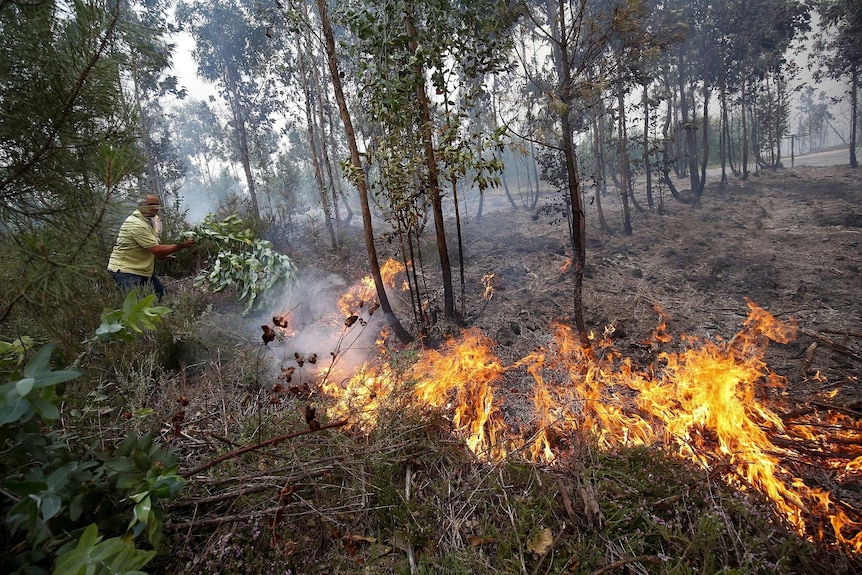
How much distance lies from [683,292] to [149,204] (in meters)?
7.92

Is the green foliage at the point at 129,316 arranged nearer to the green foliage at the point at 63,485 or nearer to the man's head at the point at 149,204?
the green foliage at the point at 63,485

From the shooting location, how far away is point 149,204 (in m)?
2.01

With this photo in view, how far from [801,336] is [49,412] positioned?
675 cm

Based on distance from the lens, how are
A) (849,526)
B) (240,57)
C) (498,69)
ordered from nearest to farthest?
(849,526), (498,69), (240,57)

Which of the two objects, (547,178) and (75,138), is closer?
(75,138)

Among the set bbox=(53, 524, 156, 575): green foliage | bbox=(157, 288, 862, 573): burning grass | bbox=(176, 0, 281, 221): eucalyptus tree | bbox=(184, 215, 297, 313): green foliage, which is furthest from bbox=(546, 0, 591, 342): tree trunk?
bbox=(176, 0, 281, 221): eucalyptus tree

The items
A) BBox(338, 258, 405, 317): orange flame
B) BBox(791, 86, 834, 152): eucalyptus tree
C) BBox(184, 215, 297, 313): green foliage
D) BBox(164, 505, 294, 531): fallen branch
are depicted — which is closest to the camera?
BBox(164, 505, 294, 531): fallen branch

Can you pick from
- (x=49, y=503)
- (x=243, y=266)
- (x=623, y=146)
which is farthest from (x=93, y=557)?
(x=623, y=146)

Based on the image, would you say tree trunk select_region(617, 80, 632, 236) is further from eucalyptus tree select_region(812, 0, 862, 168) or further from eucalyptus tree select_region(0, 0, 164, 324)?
eucalyptus tree select_region(0, 0, 164, 324)

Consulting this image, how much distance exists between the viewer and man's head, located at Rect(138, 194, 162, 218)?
1.72 meters

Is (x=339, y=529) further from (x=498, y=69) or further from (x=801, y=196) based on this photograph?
(x=801, y=196)

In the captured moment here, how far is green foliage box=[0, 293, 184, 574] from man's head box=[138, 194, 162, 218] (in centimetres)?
62

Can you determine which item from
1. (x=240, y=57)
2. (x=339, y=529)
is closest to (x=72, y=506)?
(x=339, y=529)

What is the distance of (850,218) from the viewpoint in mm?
9875
